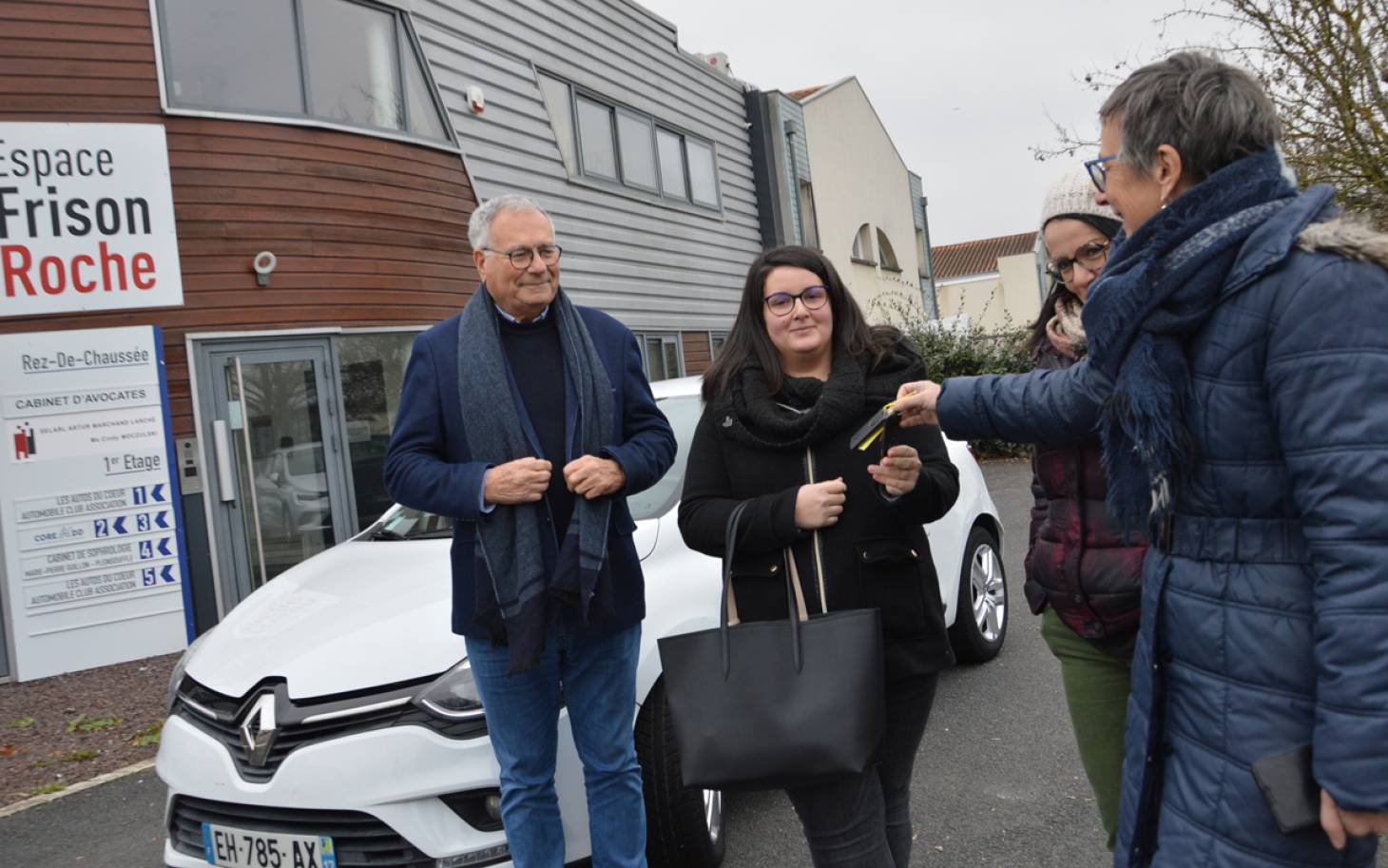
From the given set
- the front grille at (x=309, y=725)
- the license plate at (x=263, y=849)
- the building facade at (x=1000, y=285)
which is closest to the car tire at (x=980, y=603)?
the front grille at (x=309, y=725)

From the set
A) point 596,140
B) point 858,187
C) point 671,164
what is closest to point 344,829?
point 596,140

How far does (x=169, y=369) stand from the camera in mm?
7543

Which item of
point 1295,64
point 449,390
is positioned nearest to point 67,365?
point 449,390

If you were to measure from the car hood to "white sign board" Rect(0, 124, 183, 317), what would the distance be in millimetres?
4609

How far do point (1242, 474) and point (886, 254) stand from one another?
23861 millimetres

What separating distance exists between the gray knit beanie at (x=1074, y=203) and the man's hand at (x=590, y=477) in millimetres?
1247

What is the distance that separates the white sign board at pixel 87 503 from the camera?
694cm

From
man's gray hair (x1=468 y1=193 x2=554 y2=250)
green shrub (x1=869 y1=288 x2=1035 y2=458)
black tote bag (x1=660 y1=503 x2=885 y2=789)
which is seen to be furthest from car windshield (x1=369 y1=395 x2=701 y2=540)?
green shrub (x1=869 y1=288 x2=1035 y2=458)

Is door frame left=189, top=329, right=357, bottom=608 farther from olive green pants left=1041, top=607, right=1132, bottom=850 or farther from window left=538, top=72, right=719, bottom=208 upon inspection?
olive green pants left=1041, top=607, right=1132, bottom=850

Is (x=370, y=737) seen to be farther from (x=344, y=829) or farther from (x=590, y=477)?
(x=590, y=477)

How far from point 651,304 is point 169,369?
719 cm

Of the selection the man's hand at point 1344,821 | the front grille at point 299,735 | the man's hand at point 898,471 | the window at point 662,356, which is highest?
the window at point 662,356

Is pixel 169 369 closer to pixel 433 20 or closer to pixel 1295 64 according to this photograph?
pixel 433 20

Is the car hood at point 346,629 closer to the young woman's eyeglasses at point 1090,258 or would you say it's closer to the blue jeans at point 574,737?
the blue jeans at point 574,737
